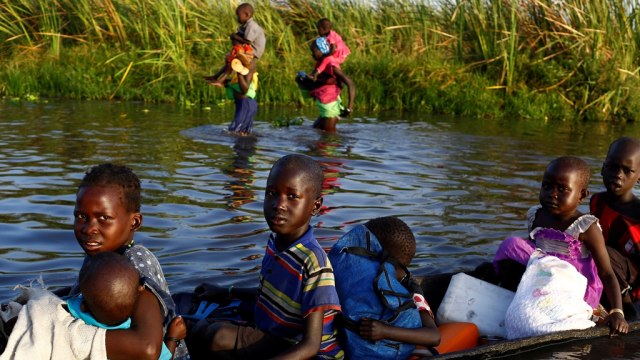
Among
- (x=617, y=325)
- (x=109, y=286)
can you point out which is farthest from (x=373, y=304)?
(x=617, y=325)

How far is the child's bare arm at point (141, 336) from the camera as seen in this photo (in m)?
3.60

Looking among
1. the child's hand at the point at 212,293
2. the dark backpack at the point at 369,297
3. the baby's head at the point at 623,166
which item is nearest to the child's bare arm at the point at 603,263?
the baby's head at the point at 623,166

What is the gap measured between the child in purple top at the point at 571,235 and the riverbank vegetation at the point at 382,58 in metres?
10.8

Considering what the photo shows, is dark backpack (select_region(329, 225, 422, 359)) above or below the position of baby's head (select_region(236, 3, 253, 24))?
below

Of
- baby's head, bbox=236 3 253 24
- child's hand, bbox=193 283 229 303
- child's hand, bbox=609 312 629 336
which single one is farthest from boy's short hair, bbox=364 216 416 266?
baby's head, bbox=236 3 253 24

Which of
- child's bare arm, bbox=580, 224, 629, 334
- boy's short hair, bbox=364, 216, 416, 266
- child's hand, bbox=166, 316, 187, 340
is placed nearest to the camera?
child's hand, bbox=166, 316, 187, 340

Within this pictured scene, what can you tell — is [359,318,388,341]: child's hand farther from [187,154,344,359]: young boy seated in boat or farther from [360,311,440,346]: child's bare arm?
[187,154,344,359]: young boy seated in boat

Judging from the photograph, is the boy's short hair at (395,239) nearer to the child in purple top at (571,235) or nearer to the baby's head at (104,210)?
the child in purple top at (571,235)

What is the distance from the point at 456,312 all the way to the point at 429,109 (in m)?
11.5

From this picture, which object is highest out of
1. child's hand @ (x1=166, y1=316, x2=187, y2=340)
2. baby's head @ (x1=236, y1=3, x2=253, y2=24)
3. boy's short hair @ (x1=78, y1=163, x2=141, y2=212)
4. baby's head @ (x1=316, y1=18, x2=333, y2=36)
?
baby's head @ (x1=236, y1=3, x2=253, y2=24)

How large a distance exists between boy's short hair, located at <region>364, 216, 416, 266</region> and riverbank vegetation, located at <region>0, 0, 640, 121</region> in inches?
458

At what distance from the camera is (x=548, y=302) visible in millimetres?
5035

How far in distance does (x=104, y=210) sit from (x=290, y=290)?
867mm

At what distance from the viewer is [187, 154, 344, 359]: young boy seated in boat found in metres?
3.98
